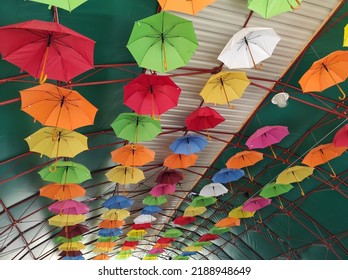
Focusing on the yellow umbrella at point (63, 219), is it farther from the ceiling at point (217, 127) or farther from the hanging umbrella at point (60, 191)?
the hanging umbrella at point (60, 191)

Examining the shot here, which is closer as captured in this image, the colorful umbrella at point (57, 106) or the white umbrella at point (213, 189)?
the colorful umbrella at point (57, 106)

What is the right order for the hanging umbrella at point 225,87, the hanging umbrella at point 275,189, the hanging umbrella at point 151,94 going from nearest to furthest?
the hanging umbrella at point 151,94, the hanging umbrella at point 225,87, the hanging umbrella at point 275,189

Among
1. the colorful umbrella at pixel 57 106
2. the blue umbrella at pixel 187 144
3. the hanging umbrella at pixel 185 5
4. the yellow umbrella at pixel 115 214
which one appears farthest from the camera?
the yellow umbrella at pixel 115 214

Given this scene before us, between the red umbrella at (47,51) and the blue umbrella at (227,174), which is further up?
the blue umbrella at (227,174)

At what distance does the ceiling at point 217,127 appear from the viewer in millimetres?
7383

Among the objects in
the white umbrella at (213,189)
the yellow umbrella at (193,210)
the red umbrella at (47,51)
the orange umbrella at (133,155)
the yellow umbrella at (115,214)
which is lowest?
the red umbrella at (47,51)

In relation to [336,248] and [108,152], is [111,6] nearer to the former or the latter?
[108,152]

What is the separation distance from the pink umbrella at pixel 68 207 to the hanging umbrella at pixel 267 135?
6.89m

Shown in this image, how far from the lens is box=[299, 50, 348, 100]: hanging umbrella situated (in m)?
6.57

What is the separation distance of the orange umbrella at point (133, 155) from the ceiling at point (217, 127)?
162 centimetres

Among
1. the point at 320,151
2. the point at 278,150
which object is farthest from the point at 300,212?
the point at 320,151

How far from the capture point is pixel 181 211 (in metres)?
22.2

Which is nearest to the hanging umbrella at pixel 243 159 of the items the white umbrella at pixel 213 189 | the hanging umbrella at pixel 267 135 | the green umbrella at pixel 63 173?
the hanging umbrella at pixel 267 135

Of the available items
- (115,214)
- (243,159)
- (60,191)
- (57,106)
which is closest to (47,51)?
(57,106)
